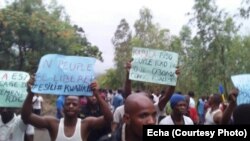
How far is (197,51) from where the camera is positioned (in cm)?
2670

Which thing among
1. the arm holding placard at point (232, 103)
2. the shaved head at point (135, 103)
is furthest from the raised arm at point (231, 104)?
the shaved head at point (135, 103)

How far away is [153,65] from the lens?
23.9ft

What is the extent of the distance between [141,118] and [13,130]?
278cm

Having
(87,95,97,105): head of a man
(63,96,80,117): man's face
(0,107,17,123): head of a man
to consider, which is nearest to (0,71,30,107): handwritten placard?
(0,107,17,123): head of a man

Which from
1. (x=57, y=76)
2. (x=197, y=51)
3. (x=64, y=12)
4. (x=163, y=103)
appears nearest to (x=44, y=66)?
(x=57, y=76)

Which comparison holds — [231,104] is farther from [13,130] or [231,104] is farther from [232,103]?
[13,130]

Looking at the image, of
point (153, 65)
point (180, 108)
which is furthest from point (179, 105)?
point (153, 65)

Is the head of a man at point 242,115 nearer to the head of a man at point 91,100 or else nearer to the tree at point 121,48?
the head of a man at point 91,100

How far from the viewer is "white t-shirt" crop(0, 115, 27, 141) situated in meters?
5.96

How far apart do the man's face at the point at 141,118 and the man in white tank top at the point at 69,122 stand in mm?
1860

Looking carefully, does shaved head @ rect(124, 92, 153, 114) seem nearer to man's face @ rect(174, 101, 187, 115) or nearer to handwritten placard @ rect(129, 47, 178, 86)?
man's face @ rect(174, 101, 187, 115)

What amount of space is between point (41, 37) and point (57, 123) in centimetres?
2021

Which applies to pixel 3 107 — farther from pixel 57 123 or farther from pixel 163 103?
pixel 163 103

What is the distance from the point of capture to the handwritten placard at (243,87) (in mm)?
5438
